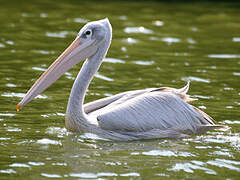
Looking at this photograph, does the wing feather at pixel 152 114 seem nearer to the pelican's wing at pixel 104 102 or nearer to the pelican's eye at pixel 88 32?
the pelican's wing at pixel 104 102

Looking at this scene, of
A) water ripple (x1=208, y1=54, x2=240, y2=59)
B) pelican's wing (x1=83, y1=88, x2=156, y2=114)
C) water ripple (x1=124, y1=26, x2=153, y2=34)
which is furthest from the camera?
water ripple (x1=124, y1=26, x2=153, y2=34)

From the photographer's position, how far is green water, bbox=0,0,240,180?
16.9 ft

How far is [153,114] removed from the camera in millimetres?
6047

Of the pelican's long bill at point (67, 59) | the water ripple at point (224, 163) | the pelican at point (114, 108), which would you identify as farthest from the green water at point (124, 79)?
the pelican's long bill at point (67, 59)

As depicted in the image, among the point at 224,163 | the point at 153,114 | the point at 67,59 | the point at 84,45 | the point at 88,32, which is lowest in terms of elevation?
the point at 224,163

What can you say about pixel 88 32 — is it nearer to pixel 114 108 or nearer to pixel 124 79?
pixel 114 108

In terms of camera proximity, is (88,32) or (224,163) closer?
(224,163)

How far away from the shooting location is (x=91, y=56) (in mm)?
6324

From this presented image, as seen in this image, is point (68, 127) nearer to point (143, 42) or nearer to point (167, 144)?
point (167, 144)

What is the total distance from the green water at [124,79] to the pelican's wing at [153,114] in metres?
0.15

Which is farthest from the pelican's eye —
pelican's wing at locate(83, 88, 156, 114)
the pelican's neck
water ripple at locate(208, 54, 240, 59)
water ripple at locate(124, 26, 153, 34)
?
water ripple at locate(124, 26, 153, 34)

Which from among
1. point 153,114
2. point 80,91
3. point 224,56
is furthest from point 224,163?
point 224,56

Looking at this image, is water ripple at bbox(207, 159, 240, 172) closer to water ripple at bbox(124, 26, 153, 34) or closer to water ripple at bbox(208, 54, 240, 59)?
water ripple at bbox(208, 54, 240, 59)

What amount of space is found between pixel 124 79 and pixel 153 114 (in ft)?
7.92
